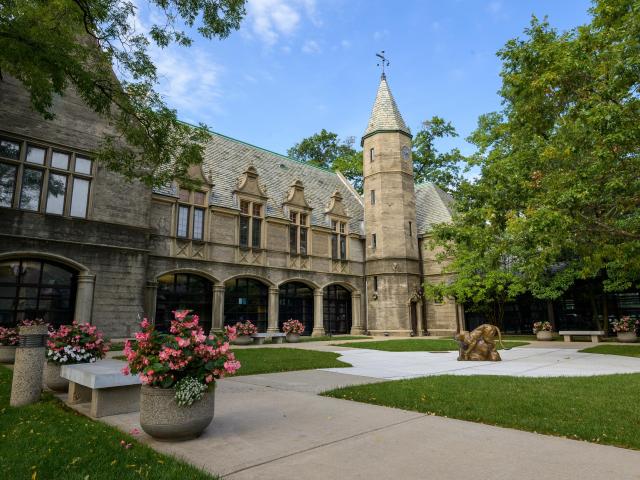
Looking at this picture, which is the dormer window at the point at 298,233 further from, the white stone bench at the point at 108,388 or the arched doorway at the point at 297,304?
the white stone bench at the point at 108,388

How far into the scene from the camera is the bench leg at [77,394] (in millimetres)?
6821

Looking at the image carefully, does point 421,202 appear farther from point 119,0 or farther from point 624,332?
point 119,0

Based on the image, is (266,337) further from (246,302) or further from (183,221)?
(183,221)

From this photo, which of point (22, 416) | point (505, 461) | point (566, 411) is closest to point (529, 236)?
point (566, 411)

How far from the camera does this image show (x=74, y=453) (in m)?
4.30

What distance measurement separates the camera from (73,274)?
17453mm

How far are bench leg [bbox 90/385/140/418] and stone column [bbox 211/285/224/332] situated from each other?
15.3 metres

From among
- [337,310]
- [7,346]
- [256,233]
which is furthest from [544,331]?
[7,346]

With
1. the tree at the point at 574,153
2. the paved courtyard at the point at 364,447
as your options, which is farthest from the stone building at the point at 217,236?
the paved courtyard at the point at 364,447

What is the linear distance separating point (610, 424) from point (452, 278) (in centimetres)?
2329

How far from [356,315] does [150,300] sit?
1444 cm

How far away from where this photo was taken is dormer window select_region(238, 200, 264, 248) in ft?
78.8

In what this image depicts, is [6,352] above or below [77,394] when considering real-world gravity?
above

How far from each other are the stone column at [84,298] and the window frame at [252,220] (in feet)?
27.0
